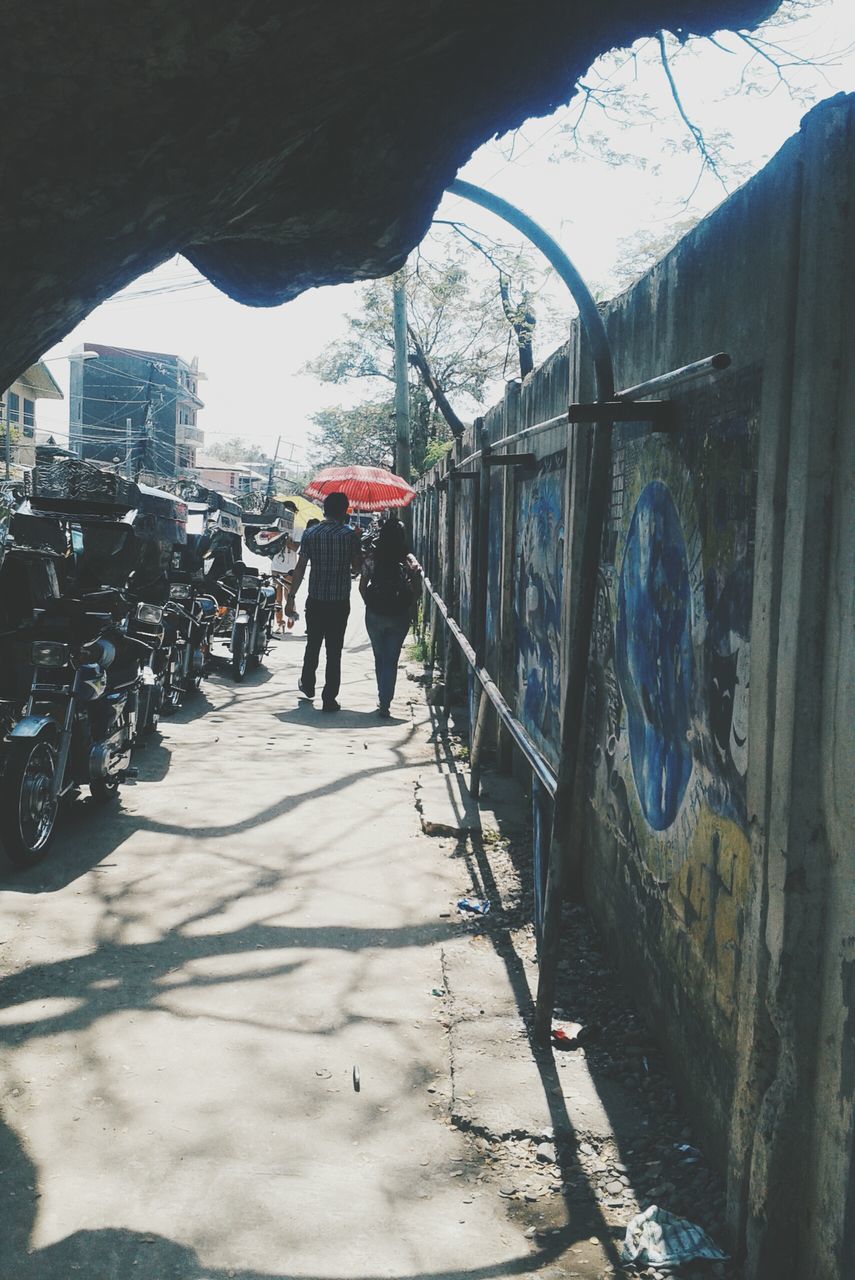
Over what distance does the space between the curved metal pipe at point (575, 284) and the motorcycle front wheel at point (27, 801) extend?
10.7ft

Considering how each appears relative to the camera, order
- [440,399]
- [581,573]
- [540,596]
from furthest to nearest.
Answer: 1. [440,399]
2. [540,596]
3. [581,573]

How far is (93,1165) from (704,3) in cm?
455

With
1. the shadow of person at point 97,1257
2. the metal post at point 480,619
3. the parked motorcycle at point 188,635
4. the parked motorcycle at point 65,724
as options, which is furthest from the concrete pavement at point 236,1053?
the parked motorcycle at point 188,635

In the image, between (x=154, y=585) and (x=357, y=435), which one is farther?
(x=357, y=435)

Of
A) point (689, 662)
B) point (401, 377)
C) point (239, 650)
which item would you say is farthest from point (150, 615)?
point (401, 377)

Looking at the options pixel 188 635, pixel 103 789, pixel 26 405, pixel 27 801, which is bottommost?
pixel 103 789

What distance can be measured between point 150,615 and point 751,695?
16.5ft

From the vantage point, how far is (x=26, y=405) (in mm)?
44875

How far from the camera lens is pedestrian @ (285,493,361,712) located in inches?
395

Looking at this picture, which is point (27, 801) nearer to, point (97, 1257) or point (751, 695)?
point (97, 1257)

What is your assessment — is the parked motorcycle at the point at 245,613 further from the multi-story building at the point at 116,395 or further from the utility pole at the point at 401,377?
the multi-story building at the point at 116,395

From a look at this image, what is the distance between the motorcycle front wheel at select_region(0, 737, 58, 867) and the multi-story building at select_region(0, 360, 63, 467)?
100 ft

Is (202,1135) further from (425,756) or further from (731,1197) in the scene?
(425,756)

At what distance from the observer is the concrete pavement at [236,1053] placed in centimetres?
263
